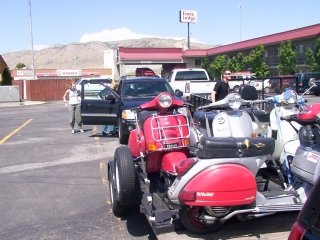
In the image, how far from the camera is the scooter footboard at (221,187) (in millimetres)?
3836

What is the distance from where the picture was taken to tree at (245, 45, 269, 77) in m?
51.0

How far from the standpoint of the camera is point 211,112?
18.3 feet

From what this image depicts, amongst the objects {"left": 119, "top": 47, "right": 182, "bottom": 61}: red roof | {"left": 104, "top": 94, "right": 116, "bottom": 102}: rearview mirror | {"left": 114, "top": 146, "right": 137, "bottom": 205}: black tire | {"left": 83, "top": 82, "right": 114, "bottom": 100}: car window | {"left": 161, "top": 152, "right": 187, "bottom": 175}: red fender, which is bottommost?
{"left": 114, "top": 146, "right": 137, "bottom": 205}: black tire

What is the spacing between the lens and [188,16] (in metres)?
92.4

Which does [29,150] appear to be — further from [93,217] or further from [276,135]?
[276,135]

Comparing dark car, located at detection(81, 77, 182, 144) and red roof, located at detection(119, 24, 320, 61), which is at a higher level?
red roof, located at detection(119, 24, 320, 61)

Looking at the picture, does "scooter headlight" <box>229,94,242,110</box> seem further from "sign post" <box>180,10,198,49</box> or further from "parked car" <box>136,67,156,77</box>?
"sign post" <box>180,10,198,49</box>

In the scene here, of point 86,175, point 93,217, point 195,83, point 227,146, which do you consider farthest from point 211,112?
point 195,83

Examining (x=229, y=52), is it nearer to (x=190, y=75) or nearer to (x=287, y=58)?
(x=287, y=58)

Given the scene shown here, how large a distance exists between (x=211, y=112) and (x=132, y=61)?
185 feet

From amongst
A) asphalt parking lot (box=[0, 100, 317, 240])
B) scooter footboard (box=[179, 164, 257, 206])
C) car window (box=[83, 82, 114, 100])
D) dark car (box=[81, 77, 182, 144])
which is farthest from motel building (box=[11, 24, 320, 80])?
scooter footboard (box=[179, 164, 257, 206])

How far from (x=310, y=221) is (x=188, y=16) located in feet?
306

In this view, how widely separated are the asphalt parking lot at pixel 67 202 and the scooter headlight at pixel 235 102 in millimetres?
1283

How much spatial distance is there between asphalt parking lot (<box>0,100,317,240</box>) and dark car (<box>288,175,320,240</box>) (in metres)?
2.05
